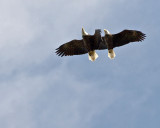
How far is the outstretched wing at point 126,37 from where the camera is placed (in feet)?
121

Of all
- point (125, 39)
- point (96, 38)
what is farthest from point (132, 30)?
point (96, 38)

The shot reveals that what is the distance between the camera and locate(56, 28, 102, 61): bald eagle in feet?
119

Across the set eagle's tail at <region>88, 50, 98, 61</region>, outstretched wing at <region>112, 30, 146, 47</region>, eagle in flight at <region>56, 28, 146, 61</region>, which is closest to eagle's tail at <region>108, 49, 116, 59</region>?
eagle in flight at <region>56, 28, 146, 61</region>

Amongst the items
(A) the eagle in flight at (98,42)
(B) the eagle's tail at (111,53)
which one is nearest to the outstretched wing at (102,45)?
(A) the eagle in flight at (98,42)

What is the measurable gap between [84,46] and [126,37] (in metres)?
3.81

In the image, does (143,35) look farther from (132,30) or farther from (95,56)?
(95,56)

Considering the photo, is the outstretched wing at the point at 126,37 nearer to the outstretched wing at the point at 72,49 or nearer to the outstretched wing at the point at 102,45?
the outstretched wing at the point at 102,45

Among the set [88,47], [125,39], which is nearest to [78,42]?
[88,47]

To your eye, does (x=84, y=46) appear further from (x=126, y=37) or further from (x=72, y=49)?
(x=126, y=37)

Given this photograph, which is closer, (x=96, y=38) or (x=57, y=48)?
(x=96, y=38)

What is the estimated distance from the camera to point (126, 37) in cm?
3719

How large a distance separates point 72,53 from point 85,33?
9.71ft

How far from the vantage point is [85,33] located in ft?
119

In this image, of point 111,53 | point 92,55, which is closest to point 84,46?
point 92,55
